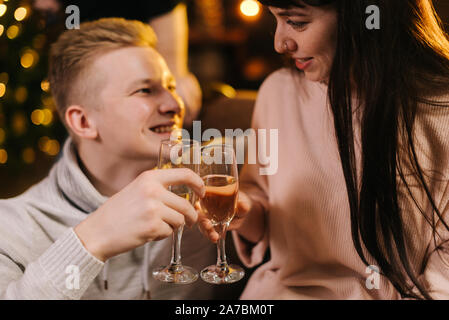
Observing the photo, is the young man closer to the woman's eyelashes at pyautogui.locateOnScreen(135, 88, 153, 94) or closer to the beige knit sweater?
the woman's eyelashes at pyautogui.locateOnScreen(135, 88, 153, 94)

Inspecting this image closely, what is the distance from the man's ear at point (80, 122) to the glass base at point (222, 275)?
578 mm

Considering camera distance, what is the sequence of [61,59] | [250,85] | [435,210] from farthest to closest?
[250,85] < [61,59] < [435,210]

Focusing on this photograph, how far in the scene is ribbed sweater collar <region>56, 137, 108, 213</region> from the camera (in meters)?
1.23

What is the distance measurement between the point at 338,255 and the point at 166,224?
1.79ft

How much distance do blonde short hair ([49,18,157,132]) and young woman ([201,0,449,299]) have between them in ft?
1.80

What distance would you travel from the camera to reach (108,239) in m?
0.86

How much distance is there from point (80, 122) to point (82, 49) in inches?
8.8

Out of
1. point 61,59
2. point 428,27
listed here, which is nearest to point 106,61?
point 61,59

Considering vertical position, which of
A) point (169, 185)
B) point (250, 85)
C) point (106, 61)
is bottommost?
point (250, 85)

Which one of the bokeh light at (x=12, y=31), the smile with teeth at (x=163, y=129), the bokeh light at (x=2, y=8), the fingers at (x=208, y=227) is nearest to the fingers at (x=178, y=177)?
the fingers at (x=208, y=227)

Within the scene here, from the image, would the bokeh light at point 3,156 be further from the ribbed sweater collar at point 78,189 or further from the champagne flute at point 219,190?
the champagne flute at point 219,190

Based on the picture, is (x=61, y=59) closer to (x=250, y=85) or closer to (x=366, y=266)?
(x=366, y=266)

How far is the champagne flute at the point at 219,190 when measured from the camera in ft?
3.17

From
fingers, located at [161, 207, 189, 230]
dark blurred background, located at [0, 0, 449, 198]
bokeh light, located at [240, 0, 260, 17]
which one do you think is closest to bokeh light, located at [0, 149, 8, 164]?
dark blurred background, located at [0, 0, 449, 198]
